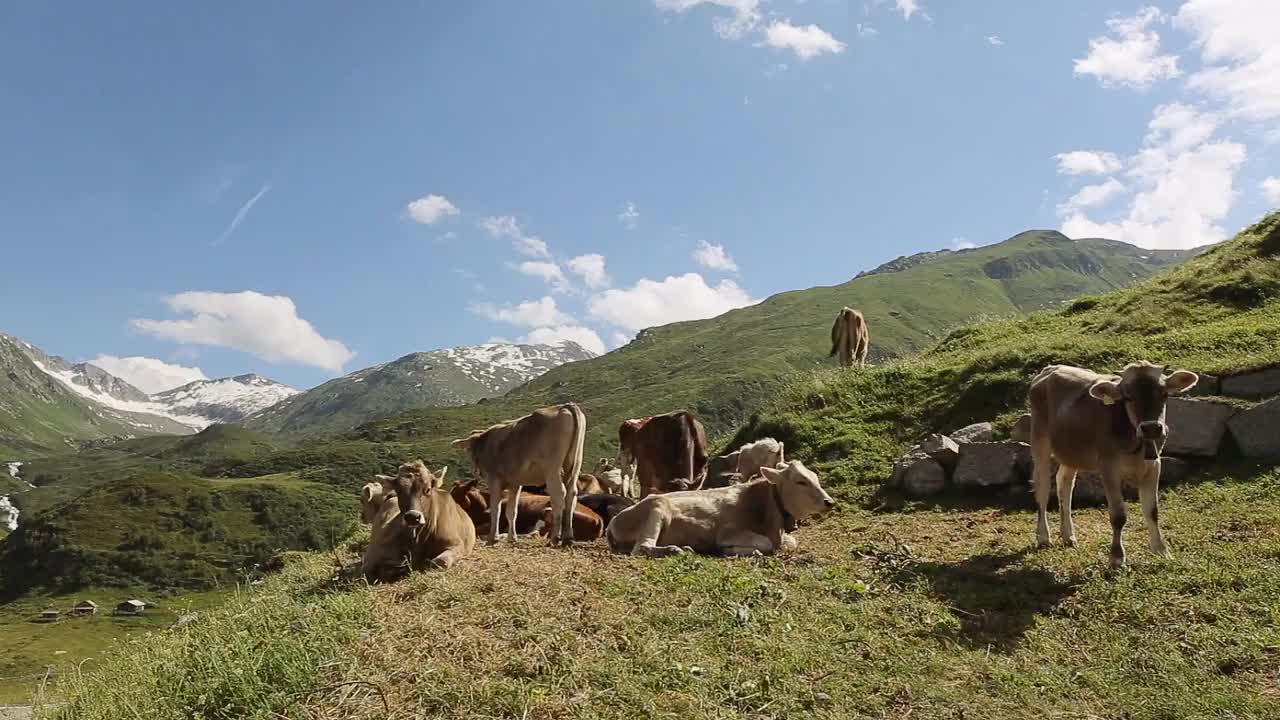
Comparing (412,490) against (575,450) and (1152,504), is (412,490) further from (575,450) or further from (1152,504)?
(1152,504)

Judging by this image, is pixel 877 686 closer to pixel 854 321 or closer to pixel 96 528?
pixel 854 321

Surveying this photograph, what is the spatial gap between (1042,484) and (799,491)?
333 cm

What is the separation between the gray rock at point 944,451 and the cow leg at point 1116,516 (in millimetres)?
6174

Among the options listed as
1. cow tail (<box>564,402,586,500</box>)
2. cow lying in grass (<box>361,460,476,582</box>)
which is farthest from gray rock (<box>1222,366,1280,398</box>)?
cow lying in grass (<box>361,460,476,582</box>)

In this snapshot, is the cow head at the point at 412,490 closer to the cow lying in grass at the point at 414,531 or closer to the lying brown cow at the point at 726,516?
the cow lying in grass at the point at 414,531

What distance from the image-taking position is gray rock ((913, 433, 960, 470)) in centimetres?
1540

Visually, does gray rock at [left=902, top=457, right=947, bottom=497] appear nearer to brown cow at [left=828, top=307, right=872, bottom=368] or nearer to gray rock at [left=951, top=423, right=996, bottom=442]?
gray rock at [left=951, top=423, right=996, bottom=442]

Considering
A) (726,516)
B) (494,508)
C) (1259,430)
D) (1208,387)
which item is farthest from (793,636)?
(1208,387)

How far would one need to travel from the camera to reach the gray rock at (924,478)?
49.4 ft

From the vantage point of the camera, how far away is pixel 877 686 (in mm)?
6297

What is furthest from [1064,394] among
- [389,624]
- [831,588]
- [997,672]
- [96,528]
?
[96,528]

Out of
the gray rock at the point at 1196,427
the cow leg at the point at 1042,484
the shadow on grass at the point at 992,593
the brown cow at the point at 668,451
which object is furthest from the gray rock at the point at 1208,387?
the brown cow at the point at 668,451

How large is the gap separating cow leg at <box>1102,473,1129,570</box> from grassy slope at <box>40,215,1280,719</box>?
223 mm

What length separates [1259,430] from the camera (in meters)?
12.9
